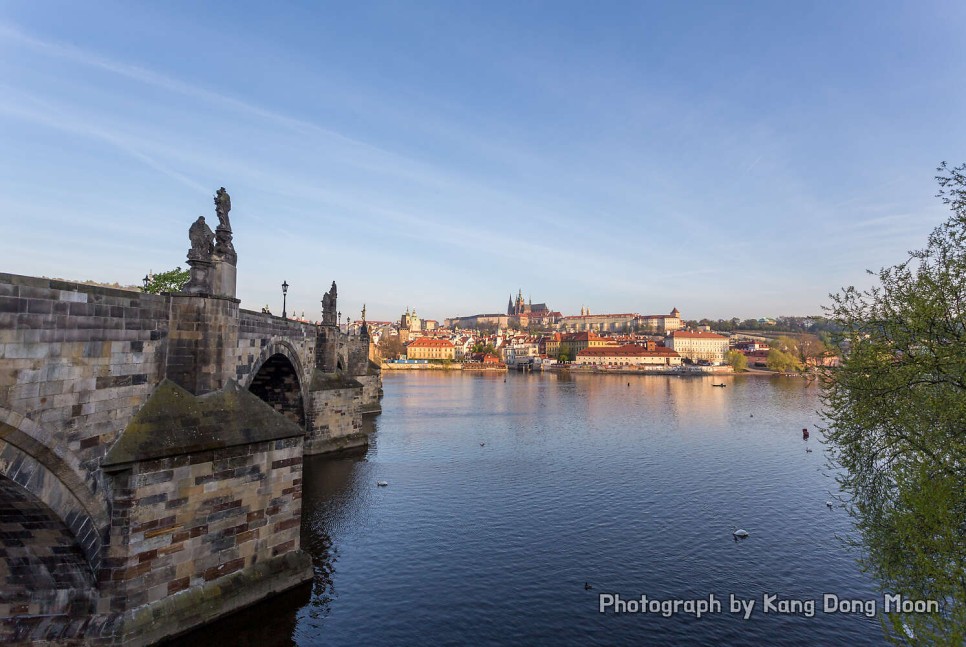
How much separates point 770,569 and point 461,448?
1033 inches

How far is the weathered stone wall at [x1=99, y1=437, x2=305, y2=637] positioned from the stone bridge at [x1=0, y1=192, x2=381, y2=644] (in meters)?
0.03

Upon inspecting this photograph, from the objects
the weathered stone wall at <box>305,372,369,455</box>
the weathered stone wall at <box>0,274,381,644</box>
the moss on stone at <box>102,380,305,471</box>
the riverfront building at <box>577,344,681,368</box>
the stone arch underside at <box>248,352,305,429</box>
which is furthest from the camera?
the riverfront building at <box>577,344,681,368</box>

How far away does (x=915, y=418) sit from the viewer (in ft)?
40.7

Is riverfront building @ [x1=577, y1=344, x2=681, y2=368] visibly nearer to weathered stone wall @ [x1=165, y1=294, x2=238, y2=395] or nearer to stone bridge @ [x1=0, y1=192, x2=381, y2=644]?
stone bridge @ [x1=0, y1=192, x2=381, y2=644]

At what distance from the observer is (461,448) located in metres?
43.0

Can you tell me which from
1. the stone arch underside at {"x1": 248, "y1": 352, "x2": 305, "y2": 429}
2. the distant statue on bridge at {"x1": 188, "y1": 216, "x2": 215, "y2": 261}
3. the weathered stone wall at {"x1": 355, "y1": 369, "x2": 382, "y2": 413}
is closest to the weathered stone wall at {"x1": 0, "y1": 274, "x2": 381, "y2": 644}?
the distant statue on bridge at {"x1": 188, "y1": 216, "x2": 215, "y2": 261}

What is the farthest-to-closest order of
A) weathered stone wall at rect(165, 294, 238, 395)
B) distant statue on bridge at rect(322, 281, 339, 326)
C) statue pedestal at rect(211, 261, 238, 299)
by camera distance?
distant statue on bridge at rect(322, 281, 339, 326)
statue pedestal at rect(211, 261, 238, 299)
weathered stone wall at rect(165, 294, 238, 395)

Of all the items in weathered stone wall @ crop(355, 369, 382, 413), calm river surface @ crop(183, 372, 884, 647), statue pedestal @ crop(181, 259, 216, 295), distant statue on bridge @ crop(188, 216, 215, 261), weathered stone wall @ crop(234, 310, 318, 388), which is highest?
distant statue on bridge @ crop(188, 216, 215, 261)

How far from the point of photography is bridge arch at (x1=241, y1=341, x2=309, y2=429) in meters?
30.4

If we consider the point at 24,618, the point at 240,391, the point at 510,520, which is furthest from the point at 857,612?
the point at 24,618

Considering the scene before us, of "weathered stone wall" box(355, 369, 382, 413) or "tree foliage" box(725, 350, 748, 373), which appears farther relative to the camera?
"tree foliage" box(725, 350, 748, 373)

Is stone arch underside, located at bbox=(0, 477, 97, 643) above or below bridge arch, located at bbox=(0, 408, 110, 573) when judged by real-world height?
below

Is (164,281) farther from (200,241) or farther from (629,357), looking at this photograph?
(629,357)

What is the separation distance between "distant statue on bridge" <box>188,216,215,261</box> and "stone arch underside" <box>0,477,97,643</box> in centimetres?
744
